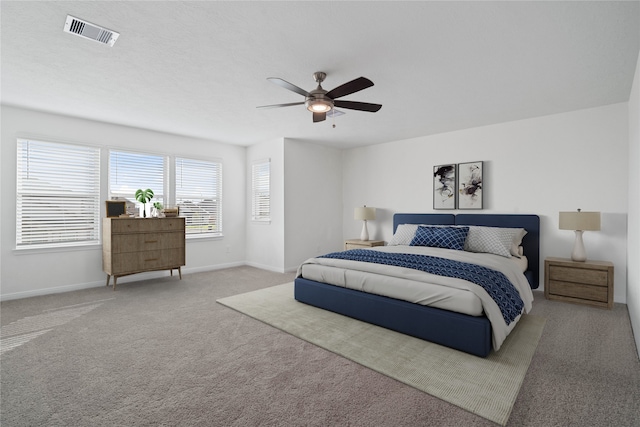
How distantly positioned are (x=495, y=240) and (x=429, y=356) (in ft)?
7.86

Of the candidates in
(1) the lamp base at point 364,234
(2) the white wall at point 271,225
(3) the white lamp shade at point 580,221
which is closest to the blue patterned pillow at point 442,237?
(3) the white lamp shade at point 580,221

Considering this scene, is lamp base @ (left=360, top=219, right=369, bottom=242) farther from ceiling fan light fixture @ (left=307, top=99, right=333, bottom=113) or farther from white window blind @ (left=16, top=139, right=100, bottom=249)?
white window blind @ (left=16, top=139, right=100, bottom=249)

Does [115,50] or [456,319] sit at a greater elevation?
[115,50]

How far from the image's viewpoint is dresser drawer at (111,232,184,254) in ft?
14.8

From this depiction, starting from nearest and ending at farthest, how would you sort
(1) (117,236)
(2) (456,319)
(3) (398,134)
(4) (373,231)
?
1. (2) (456,319)
2. (1) (117,236)
3. (3) (398,134)
4. (4) (373,231)

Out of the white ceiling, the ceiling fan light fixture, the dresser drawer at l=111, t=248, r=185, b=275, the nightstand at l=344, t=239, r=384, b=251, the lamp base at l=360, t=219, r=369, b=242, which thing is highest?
the white ceiling

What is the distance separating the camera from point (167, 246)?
5074 mm

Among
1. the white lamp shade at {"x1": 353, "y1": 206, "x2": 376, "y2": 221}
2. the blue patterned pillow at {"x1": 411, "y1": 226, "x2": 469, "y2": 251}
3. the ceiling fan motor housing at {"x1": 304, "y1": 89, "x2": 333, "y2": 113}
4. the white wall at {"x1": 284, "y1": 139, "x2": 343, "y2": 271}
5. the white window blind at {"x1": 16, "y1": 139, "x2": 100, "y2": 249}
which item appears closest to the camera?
the ceiling fan motor housing at {"x1": 304, "y1": 89, "x2": 333, "y2": 113}

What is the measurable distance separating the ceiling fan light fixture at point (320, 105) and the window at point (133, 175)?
11.8 feet

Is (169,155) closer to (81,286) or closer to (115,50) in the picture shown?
Answer: (81,286)

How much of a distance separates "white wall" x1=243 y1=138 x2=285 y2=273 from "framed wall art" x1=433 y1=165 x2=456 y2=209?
2.76 metres

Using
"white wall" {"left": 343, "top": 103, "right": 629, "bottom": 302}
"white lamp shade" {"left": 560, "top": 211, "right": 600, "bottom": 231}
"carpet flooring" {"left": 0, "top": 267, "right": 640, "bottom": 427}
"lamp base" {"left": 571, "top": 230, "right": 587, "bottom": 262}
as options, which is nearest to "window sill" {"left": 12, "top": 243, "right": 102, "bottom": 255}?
"carpet flooring" {"left": 0, "top": 267, "right": 640, "bottom": 427}

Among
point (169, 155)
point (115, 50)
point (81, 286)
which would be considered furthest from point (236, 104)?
point (81, 286)

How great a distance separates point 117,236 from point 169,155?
1764mm
